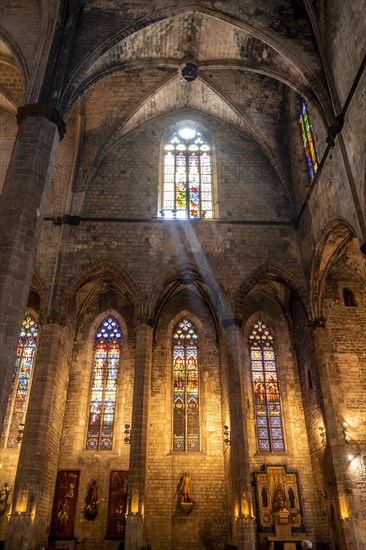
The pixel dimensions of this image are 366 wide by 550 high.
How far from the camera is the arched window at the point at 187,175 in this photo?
1706 cm

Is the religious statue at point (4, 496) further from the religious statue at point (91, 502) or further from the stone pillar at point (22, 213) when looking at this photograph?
the stone pillar at point (22, 213)

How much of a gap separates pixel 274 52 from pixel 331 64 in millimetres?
2465

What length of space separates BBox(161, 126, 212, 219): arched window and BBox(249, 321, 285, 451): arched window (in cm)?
495

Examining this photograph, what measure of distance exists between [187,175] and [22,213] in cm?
903

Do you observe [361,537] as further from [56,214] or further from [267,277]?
[56,214]

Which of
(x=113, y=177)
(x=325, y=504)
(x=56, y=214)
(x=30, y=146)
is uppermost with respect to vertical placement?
(x=113, y=177)

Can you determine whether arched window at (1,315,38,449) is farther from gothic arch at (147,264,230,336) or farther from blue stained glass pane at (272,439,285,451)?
blue stained glass pane at (272,439,285,451)

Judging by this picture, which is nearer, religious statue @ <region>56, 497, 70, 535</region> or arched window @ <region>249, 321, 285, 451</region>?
religious statue @ <region>56, 497, 70, 535</region>

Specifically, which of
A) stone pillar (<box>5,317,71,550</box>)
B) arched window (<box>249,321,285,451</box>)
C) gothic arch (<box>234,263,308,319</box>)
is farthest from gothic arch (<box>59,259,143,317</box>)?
arched window (<box>249,321,285,451</box>)

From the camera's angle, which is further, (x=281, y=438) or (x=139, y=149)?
(x=139, y=149)

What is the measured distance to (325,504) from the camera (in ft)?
44.7

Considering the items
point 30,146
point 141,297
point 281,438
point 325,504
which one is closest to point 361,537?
point 325,504

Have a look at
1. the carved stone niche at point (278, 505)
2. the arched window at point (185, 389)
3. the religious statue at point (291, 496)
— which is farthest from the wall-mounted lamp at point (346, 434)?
the arched window at point (185, 389)

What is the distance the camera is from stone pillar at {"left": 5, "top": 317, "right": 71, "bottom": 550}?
1158 centimetres
